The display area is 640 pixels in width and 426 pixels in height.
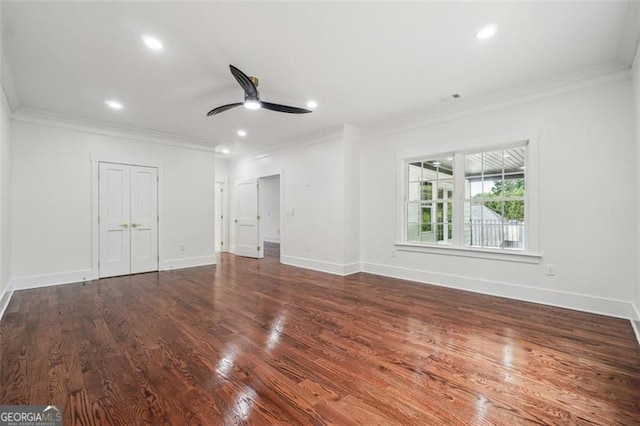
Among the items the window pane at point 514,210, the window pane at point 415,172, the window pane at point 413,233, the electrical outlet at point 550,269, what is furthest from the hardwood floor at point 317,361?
the window pane at point 415,172

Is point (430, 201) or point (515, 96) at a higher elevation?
point (515, 96)

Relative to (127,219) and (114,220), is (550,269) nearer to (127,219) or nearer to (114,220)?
(127,219)

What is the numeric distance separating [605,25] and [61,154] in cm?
745

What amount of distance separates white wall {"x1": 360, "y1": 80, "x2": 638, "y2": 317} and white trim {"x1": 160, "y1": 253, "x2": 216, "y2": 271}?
17.3ft

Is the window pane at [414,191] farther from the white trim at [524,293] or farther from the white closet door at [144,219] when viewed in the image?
the white closet door at [144,219]

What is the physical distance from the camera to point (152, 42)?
278 centimetres

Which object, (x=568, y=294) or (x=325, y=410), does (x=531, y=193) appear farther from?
(x=325, y=410)

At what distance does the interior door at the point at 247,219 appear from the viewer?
7609 millimetres

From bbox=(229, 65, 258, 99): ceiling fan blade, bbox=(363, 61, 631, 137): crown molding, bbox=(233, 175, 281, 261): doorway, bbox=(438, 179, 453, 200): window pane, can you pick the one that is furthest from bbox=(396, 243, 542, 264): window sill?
bbox=(233, 175, 281, 261): doorway

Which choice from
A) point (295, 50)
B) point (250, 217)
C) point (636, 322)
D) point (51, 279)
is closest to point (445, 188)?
point (636, 322)

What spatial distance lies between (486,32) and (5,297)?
21.4ft

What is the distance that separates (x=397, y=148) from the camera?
5.29 metres

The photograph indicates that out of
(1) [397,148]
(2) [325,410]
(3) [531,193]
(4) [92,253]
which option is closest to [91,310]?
(4) [92,253]

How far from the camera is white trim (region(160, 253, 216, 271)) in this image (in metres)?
6.03
